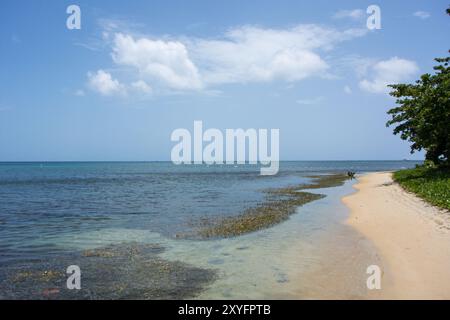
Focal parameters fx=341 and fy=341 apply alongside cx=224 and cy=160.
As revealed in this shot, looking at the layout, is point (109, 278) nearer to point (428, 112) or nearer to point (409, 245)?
point (409, 245)

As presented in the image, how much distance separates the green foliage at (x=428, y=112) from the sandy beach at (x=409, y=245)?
37.1ft

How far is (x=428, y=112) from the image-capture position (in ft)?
95.2

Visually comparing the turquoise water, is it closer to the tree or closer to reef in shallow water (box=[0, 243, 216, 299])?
reef in shallow water (box=[0, 243, 216, 299])

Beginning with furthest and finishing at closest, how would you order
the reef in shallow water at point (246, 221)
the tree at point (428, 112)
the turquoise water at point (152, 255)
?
1. the tree at point (428, 112)
2. the reef in shallow water at point (246, 221)
3. the turquoise water at point (152, 255)

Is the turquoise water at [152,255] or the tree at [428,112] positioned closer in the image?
the turquoise water at [152,255]

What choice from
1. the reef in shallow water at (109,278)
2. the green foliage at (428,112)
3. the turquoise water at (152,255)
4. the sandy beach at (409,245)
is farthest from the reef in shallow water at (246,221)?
the green foliage at (428,112)

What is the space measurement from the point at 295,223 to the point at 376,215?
4.79 metres

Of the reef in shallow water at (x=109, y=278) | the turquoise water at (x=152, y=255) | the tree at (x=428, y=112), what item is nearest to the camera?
the reef in shallow water at (x=109, y=278)

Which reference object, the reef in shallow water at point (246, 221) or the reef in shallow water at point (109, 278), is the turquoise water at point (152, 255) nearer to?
the reef in shallow water at point (109, 278)

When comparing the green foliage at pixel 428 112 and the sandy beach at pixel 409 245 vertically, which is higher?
the green foliage at pixel 428 112

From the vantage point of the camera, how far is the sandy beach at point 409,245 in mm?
8188

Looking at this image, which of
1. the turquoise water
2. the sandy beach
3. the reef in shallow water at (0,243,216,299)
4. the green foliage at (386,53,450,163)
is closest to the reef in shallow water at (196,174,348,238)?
the turquoise water

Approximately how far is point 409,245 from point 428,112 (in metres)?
21.3
